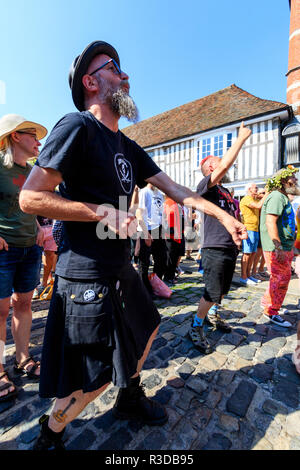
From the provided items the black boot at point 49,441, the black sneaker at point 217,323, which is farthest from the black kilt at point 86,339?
the black sneaker at point 217,323

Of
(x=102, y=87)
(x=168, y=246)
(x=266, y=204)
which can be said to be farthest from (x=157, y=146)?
(x=102, y=87)

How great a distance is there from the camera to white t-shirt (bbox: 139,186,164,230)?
4.50m

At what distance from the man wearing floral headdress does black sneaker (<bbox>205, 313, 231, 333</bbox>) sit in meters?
0.83

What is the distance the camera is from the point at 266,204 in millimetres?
3318

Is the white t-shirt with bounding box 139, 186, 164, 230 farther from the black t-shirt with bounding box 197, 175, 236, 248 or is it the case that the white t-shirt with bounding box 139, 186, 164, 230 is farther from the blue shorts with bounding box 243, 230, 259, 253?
the blue shorts with bounding box 243, 230, 259, 253

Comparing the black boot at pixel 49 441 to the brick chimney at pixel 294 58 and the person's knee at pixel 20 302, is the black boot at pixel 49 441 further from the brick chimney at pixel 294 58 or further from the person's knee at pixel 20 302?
the brick chimney at pixel 294 58

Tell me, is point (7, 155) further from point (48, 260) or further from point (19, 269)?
point (48, 260)

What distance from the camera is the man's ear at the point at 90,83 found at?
1396mm

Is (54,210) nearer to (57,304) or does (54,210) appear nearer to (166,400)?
(57,304)

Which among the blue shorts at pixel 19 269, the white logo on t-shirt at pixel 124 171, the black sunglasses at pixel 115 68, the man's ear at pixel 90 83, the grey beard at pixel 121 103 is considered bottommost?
the blue shorts at pixel 19 269

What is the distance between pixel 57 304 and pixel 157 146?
53.1 ft

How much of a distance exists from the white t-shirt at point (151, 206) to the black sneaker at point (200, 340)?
2341 mm

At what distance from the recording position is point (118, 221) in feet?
3.50

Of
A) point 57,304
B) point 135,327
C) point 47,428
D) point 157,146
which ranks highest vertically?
point 157,146
